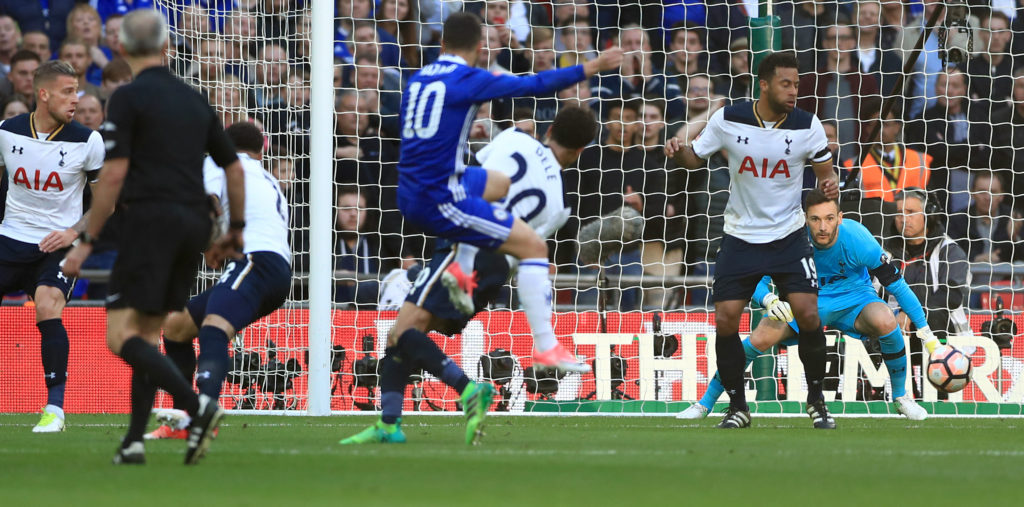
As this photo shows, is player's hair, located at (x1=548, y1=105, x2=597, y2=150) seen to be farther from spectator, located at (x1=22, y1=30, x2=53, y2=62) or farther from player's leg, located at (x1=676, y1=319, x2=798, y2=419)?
spectator, located at (x1=22, y1=30, x2=53, y2=62)

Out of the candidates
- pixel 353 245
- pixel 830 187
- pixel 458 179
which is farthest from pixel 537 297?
pixel 353 245

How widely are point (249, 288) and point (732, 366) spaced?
296cm

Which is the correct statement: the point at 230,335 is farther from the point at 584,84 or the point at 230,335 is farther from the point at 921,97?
the point at 921,97

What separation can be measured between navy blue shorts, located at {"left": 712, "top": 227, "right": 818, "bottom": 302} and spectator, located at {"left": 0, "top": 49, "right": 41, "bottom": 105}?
24.2ft

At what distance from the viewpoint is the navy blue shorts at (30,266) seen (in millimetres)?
7559

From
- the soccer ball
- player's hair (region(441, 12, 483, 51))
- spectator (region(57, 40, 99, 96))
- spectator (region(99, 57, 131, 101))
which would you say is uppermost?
spectator (region(57, 40, 99, 96))

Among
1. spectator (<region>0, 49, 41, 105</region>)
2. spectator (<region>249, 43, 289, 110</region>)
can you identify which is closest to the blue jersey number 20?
spectator (<region>249, 43, 289, 110</region>)

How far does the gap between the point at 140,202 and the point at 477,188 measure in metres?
1.74

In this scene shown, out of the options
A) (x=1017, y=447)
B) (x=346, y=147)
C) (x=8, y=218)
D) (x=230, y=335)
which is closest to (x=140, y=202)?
(x=230, y=335)

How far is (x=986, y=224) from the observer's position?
1138 cm

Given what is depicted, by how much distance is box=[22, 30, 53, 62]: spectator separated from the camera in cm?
1265

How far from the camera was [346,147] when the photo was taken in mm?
11578

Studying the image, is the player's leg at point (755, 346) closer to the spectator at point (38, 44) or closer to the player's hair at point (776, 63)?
the player's hair at point (776, 63)

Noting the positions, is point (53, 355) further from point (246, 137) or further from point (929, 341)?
point (929, 341)
